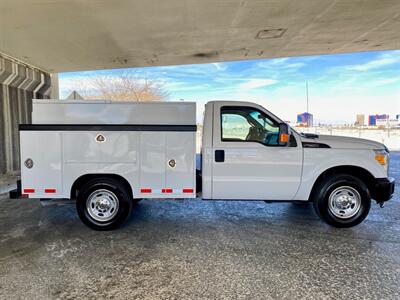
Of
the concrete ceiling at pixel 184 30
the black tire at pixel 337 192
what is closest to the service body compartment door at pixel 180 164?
the black tire at pixel 337 192

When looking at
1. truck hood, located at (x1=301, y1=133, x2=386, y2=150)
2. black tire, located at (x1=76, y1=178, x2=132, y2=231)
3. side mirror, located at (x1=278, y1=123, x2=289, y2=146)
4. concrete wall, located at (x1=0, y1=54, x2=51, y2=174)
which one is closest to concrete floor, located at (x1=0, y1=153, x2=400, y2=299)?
black tire, located at (x1=76, y1=178, x2=132, y2=231)

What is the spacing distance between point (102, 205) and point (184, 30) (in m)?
4.94

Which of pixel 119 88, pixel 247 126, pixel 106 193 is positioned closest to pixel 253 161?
pixel 247 126

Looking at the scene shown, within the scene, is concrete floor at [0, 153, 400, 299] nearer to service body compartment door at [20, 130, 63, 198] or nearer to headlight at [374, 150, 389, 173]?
service body compartment door at [20, 130, 63, 198]

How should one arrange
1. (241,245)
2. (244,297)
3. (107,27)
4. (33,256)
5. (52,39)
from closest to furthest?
(244,297)
(33,256)
(241,245)
(107,27)
(52,39)

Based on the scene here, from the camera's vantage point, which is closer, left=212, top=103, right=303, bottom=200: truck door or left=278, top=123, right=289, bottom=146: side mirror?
left=278, top=123, right=289, bottom=146: side mirror

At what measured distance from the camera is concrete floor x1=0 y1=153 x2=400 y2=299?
3.34 meters

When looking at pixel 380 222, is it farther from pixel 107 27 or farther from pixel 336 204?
pixel 107 27

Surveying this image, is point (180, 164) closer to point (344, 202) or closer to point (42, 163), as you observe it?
point (42, 163)

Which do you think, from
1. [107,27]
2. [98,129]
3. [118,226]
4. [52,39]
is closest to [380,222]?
[118,226]

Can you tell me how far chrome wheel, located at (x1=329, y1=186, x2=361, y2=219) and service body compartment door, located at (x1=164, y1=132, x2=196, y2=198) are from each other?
235 centimetres

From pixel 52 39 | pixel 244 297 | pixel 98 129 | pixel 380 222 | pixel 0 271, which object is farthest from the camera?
pixel 52 39

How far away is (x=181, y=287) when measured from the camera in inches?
133

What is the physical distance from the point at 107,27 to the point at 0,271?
5651 millimetres
